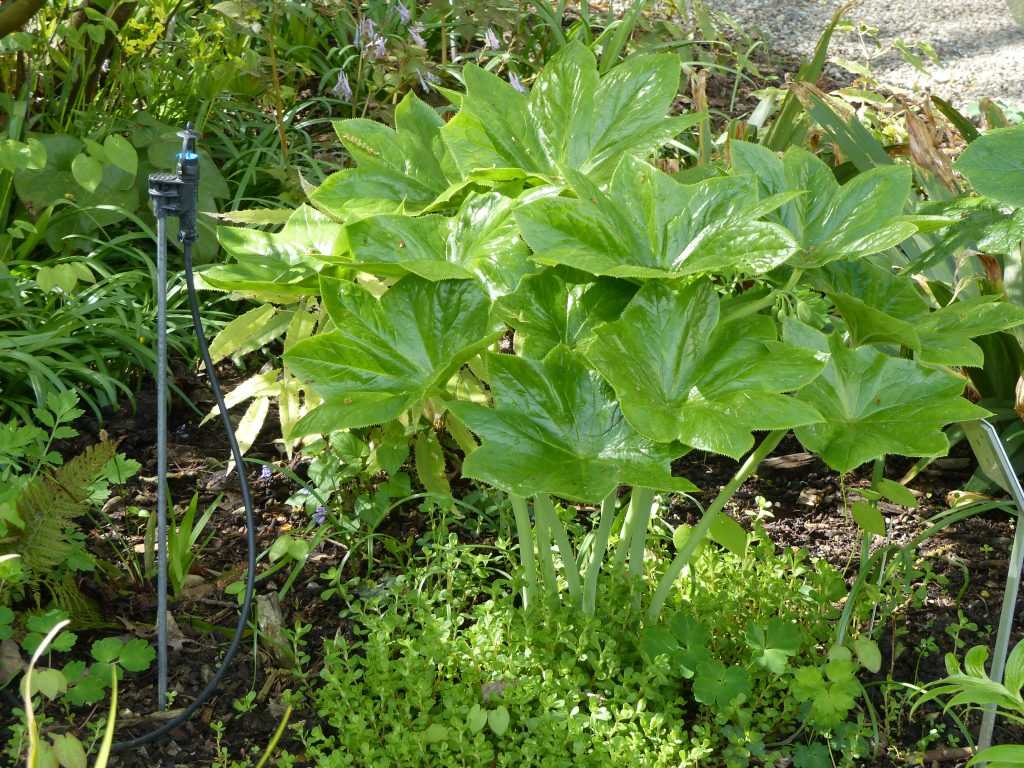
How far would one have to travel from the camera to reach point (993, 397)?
266cm

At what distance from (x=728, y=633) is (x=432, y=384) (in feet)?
2.83

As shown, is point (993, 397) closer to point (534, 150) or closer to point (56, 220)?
point (534, 150)

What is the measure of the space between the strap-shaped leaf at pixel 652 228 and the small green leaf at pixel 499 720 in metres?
0.77

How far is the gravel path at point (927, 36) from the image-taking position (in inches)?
197

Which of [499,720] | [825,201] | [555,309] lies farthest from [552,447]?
[825,201]

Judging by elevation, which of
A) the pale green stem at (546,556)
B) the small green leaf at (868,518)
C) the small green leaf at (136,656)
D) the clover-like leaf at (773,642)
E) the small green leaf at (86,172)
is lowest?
the small green leaf at (136,656)

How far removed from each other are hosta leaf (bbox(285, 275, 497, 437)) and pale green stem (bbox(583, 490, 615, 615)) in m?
0.42

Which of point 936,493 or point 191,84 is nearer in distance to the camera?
point 936,493

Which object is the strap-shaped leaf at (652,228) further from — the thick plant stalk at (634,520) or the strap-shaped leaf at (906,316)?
the thick plant stalk at (634,520)

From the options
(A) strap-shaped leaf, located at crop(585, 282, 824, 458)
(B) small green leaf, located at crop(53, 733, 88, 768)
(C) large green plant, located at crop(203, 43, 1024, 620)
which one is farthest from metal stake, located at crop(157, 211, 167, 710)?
(A) strap-shaped leaf, located at crop(585, 282, 824, 458)

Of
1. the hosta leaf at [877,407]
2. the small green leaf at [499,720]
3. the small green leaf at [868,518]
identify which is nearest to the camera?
the hosta leaf at [877,407]

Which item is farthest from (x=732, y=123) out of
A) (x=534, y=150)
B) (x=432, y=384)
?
(x=432, y=384)

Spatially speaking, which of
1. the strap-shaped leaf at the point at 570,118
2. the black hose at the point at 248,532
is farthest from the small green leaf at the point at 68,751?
the strap-shaped leaf at the point at 570,118

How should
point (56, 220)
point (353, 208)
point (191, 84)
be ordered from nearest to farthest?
point (353, 208)
point (56, 220)
point (191, 84)
